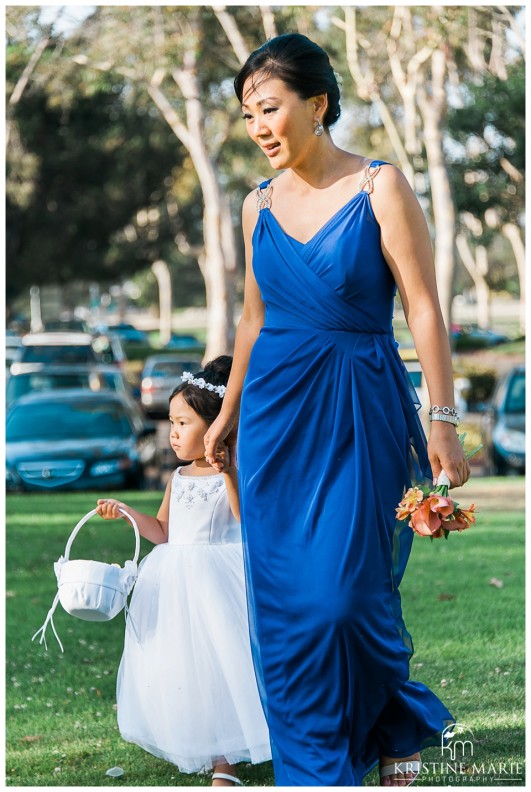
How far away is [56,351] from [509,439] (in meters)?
10.5

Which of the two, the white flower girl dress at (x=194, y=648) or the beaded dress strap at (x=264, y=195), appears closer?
the beaded dress strap at (x=264, y=195)

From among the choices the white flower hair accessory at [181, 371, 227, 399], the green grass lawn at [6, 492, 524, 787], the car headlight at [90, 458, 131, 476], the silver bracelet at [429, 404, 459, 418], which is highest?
the white flower hair accessory at [181, 371, 227, 399]

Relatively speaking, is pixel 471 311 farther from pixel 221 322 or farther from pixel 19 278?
pixel 221 322

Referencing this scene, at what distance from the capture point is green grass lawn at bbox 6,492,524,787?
480cm

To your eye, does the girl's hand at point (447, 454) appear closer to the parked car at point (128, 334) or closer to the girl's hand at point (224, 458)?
the girl's hand at point (224, 458)

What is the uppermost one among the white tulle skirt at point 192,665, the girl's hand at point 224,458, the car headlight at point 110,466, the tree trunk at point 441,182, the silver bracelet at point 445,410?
the tree trunk at point 441,182

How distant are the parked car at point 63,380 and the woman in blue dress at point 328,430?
45.4ft

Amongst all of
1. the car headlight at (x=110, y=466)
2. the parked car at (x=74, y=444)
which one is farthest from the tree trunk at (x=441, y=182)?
the car headlight at (x=110, y=466)

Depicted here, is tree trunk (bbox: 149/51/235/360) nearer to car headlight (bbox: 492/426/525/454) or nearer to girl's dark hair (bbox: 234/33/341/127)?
car headlight (bbox: 492/426/525/454)

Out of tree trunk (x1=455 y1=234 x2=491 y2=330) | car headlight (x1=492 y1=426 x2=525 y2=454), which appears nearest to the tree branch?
car headlight (x1=492 y1=426 x2=525 y2=454)

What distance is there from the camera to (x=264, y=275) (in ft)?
13.1

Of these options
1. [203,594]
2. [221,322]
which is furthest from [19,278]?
[203,594]

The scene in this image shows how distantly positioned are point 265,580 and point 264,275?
99 cm

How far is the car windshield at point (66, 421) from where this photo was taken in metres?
14.5
